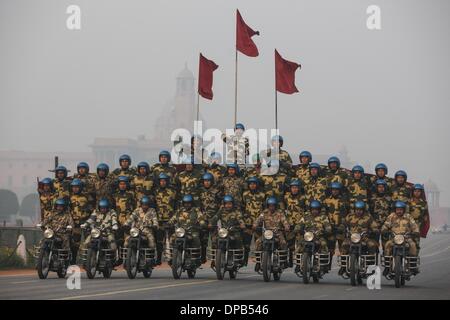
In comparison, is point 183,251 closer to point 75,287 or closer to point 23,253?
point 75,287

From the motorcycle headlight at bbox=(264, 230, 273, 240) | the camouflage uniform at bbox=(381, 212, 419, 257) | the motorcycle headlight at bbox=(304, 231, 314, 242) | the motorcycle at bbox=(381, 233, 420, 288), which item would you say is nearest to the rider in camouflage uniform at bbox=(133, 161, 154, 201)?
the motorcycle headlight at bbox=(264, 230, 273, 240)

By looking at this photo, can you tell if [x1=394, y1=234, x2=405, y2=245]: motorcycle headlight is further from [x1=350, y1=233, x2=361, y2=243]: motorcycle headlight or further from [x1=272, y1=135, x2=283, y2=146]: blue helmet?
[x1=272, y1=135, x2=283, y2=146]: blue helmet

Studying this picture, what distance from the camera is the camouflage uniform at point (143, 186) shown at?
28438mm

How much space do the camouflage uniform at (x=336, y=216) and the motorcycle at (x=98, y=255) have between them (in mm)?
5077

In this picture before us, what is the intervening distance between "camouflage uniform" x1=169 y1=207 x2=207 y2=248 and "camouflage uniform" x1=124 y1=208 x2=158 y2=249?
18.5 inches

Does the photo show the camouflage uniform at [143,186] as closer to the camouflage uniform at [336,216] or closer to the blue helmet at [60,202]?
the blue helmet at [60,202]

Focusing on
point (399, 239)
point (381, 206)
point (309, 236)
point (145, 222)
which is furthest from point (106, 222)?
point (399, 239)

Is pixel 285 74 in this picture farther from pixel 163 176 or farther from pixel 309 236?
pixel 309 236

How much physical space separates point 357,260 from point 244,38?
1223 centimetres

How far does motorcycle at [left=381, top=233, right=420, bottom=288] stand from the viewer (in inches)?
1021

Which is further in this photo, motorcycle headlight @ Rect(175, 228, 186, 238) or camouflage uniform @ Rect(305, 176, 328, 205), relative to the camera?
camouflage uniform @ Rect(305, 176, 328, 205)

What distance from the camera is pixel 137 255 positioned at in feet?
89.9

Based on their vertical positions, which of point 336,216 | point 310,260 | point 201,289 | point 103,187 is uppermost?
point 103,187
